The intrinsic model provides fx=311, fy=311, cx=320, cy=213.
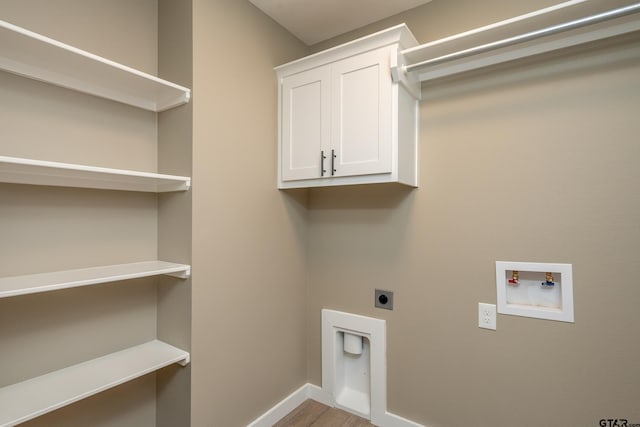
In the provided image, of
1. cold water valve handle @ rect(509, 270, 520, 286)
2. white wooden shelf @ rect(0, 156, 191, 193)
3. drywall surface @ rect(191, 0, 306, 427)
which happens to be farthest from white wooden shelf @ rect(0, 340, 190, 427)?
cold water valve handle @ rect(509, 270, 520, 286)

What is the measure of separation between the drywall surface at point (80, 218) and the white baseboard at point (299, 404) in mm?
655

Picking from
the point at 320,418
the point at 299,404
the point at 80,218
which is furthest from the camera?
the point at 299,404

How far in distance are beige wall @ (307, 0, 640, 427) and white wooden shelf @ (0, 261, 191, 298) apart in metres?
1.13

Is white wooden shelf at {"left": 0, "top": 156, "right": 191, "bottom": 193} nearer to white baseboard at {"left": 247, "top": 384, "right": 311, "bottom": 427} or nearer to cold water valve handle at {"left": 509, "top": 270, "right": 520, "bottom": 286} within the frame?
white baseboard at {"left": 247, "top": 384, "right": 311, "bottom": 427}

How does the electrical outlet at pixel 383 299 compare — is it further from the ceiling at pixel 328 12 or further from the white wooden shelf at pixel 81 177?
the ceiling at pixel 328 12

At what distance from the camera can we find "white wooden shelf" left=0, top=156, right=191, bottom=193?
1101 millimetres

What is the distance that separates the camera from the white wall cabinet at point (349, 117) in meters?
1.59

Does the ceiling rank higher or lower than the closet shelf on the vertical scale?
higher

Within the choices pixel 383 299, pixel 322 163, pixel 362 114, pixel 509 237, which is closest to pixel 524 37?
pixel 362 114

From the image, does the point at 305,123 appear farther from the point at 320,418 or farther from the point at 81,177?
the point at 320,418

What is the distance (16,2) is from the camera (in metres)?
1.26

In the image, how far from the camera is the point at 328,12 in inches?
76.1

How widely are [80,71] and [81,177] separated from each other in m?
0.46

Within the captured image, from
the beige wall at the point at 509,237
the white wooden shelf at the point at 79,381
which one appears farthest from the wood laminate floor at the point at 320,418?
the white wooden shelf at the point at 79,381
